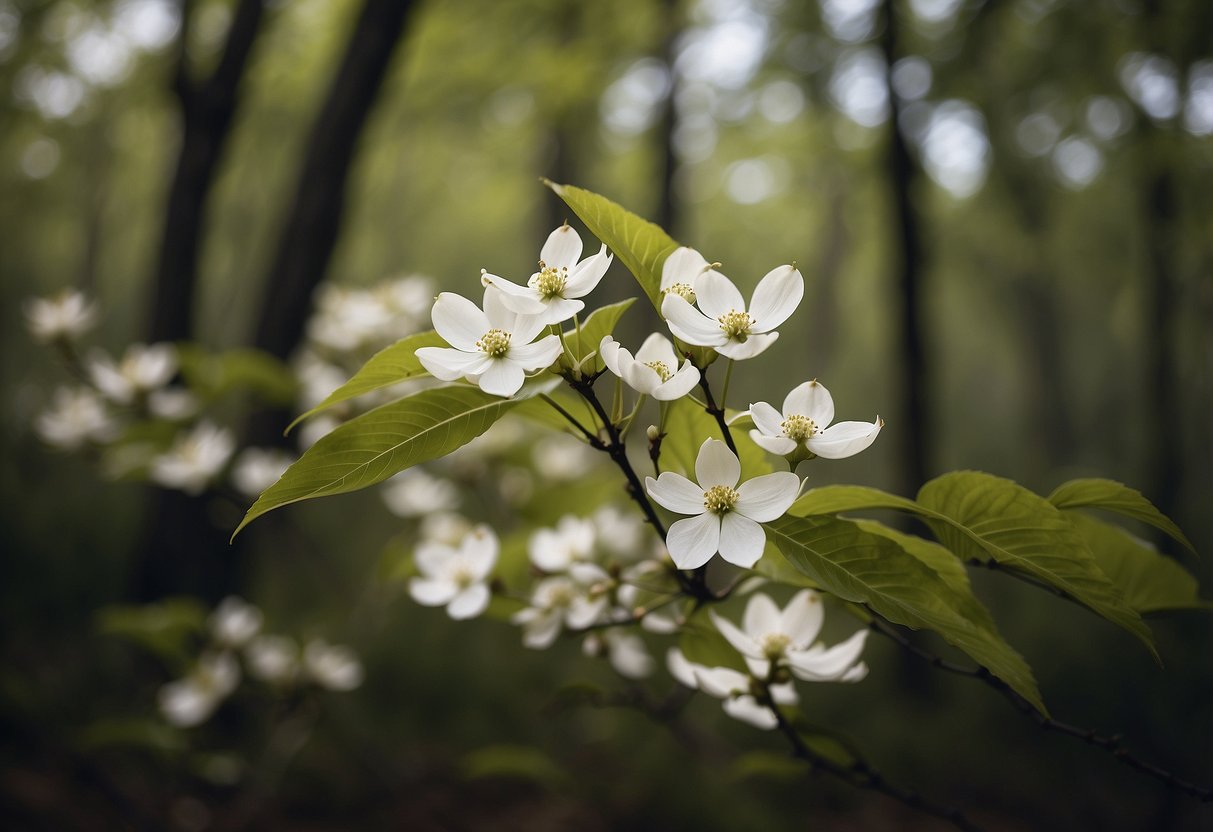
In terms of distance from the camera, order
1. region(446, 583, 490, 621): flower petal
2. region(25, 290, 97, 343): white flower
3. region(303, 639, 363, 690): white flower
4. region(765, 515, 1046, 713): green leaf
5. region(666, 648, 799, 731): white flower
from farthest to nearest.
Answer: region(303, 639, 363, 690): white flower → region(25, 290, 97, 343): white flower → region(446, 583, 490, 621): flower petal → region(666, 648, 799, 731): white flower → region(765, 515, 1046, 713): green leaf

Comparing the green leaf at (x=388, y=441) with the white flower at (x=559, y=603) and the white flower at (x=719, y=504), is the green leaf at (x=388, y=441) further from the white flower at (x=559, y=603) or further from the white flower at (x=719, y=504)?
the white flower at (x=559, y=603)

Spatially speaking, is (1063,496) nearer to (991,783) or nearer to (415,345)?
(415,345)

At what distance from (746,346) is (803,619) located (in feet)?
1.13

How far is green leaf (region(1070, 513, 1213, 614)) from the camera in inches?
28.6

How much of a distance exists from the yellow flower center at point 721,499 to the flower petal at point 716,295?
13 cm

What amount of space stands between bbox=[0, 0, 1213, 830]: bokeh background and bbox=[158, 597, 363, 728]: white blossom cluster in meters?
0.09

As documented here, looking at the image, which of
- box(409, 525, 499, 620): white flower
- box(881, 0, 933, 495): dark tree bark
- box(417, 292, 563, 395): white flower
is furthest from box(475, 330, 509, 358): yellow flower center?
box(881, 0, 933, 495): dark tree bark

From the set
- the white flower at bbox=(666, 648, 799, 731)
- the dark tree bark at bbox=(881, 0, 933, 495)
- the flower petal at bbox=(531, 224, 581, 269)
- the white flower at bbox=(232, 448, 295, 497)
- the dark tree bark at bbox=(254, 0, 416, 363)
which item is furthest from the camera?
the dark tree bark at bbox=(881, 0, 933, 495)

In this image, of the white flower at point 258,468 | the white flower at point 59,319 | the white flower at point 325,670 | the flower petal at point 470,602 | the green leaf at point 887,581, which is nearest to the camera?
the green leaf at point 887,581

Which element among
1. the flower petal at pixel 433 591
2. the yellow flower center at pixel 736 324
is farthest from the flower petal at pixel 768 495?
the flower petal at pixel 433 591

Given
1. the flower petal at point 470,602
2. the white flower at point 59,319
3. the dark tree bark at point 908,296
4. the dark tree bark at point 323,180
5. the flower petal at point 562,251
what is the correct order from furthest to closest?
1. the dark tree bark at point 908,296
2. the dark tree bark at point 323,180
3. the white flower at point 59,319
4. the flower petal at point 470,602
5. the flower petal at point 562,251

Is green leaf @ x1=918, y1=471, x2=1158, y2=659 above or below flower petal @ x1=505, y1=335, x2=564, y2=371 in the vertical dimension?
below

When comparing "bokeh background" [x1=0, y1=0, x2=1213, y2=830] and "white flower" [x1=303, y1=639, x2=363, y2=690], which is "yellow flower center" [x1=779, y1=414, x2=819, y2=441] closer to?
"bokeh background" [x1=0, y1=0, x2=1213, y2=830]

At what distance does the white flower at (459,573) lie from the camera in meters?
0.89
